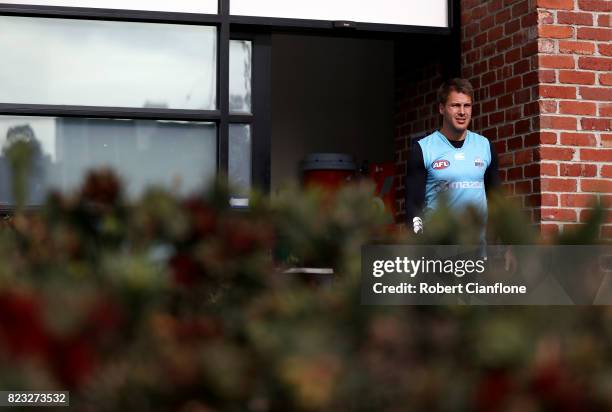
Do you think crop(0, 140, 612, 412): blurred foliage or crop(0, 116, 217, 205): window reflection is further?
crop(0, 116, 217, 205): window reflection

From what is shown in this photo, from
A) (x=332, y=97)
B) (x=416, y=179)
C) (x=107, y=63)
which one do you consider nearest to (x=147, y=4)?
(x=107, y=63)

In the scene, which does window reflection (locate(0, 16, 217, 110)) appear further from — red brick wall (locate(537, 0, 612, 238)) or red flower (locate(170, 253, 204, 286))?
red flower (locate(170, 253, 204, 286))

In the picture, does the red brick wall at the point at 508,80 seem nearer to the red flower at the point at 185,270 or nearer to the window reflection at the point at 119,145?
the window reflection at the point at 119,145

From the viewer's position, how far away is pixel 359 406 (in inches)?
37.4

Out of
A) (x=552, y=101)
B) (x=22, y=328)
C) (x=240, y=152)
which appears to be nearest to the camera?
(x=22, y=328)

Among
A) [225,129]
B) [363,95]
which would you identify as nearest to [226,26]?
[225,129]

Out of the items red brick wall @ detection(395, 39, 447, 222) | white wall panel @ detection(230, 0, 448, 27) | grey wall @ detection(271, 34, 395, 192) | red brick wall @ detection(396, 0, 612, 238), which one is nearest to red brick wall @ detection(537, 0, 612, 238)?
red brick wall @ detection(396, 0, 612, 238)

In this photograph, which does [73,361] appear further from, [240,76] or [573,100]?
[240,76]

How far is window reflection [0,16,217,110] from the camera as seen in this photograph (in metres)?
5.65

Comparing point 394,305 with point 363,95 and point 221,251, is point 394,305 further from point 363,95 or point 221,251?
point 363,95

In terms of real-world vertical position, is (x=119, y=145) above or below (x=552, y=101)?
below

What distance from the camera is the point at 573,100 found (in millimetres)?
5551

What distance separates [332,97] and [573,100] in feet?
12.6

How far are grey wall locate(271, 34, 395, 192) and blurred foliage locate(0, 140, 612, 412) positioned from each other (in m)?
7.76
